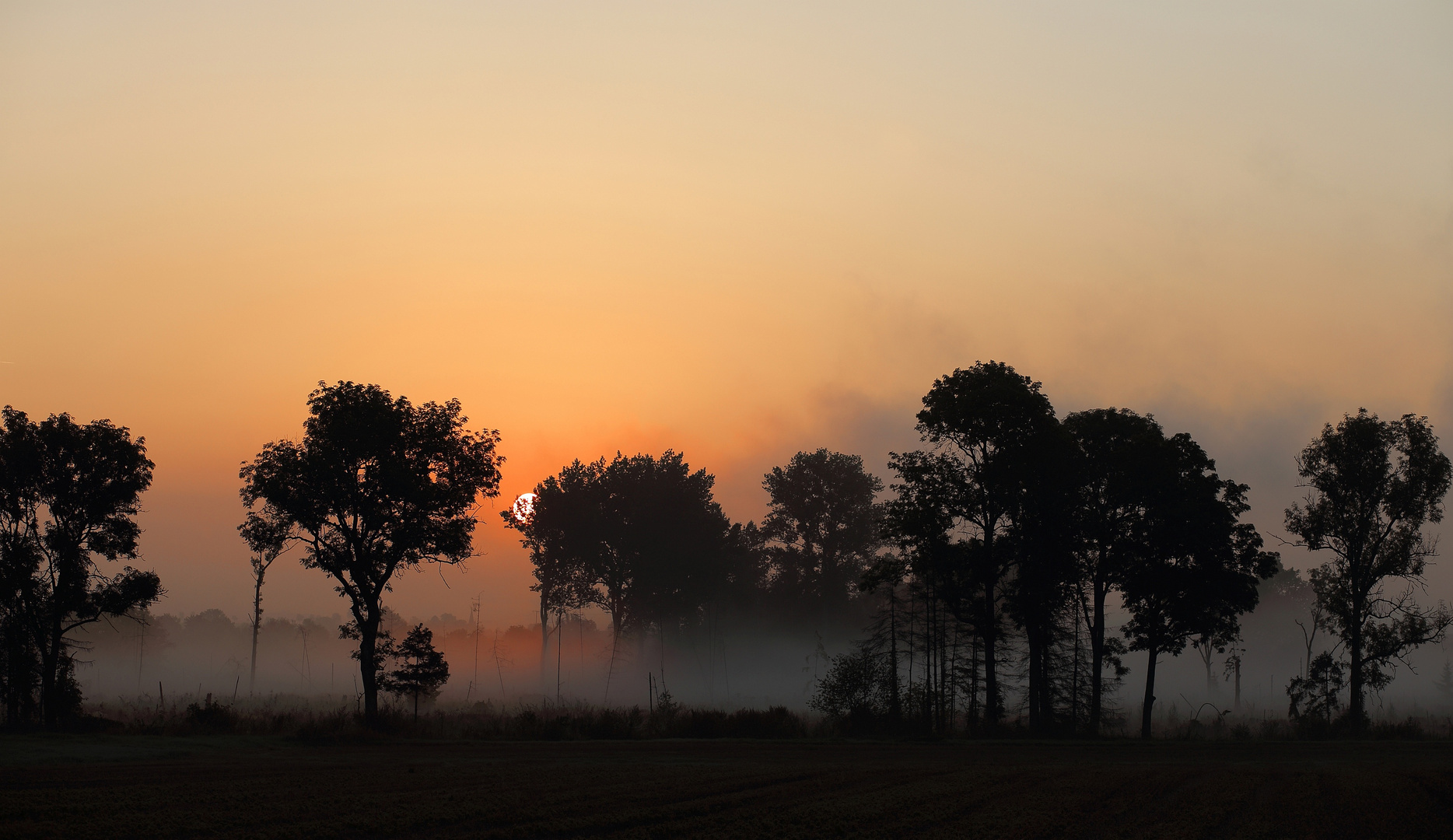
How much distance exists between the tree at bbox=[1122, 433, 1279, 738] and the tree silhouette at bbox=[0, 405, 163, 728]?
40508mm

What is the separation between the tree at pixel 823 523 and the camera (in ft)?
265

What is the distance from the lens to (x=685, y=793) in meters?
18.2

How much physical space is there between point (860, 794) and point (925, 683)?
25285 mm

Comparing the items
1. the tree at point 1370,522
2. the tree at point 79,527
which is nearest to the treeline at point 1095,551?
the tree at point 1370,522

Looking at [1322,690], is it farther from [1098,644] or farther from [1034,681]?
[1034,681]

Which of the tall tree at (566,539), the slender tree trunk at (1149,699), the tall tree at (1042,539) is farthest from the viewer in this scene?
the tall tree at (566,539)

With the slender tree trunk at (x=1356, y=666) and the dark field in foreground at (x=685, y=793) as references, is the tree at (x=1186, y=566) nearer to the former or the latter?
the slender tree trunk at (x=1356, y=666)

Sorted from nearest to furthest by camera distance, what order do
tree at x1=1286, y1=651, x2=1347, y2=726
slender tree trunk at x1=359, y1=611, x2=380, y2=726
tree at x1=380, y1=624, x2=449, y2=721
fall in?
slender tree trunk at x1=359, y1=611, x2=380, y2=726 → tree at x1=380, y1=624, x2=449, y2=721 → tree at x1=1286, y1=651, x2=1347, y2=726

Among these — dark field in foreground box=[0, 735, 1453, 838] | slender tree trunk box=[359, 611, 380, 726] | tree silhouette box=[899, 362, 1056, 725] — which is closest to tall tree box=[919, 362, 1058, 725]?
tree silhouette box=[899, 362, 1056, 725]

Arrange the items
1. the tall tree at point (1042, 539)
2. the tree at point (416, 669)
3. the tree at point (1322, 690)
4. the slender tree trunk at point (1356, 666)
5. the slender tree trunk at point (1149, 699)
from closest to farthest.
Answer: the tree at point (416, 669), the slender tree trunk at point (1149, 699), the slender tree trunk at point (1356, 666), the tall tree at point (1042, 539), the tree at point (1322, 690)

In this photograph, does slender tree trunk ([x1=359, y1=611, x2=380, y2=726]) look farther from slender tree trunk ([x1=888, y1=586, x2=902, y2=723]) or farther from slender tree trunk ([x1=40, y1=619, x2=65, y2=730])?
slender tree trunk ([x1=888, y1=586, x2=902, y2=723])

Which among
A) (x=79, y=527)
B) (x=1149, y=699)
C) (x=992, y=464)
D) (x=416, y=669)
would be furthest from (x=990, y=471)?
(x=79, y=527)

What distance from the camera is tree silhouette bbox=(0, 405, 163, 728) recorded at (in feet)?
113

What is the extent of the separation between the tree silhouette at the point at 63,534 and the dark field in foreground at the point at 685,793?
909 cm
